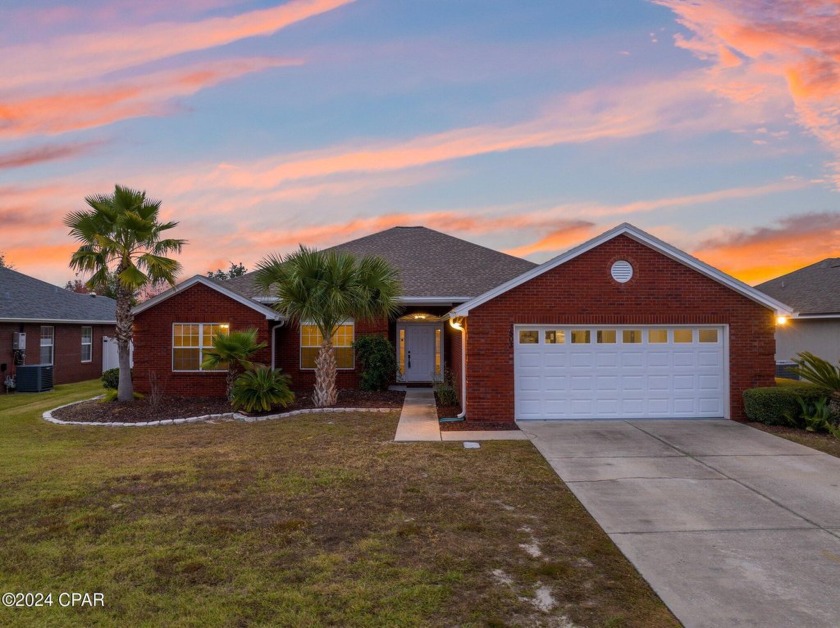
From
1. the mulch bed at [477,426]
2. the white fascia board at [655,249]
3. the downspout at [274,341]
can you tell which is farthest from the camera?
the downspout at [274,341]

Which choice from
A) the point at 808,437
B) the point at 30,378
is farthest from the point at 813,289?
the point at 30,378

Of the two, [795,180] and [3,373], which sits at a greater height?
[795,180]

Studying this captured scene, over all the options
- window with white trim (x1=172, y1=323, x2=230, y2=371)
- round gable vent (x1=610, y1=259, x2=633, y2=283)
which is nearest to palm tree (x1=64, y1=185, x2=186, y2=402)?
window with white trim (x1=172, y1=323, x2=230, y2=371)

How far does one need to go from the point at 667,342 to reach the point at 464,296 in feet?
21.4

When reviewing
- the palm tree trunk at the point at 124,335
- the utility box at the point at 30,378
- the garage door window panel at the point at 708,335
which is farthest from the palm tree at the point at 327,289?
the utility box at the point at 30,378

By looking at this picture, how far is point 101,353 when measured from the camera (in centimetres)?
2509

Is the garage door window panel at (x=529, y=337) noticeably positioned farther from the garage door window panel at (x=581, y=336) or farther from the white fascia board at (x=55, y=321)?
the white fascia board at (x=55, y=321)

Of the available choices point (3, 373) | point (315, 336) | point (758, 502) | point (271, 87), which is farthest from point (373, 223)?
point (758, 502)

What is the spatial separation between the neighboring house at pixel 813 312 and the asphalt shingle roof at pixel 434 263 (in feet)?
34.8

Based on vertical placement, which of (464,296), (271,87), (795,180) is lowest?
(464,296)

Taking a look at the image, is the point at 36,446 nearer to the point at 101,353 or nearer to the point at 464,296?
the point at 464,296

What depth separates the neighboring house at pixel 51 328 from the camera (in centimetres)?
1886

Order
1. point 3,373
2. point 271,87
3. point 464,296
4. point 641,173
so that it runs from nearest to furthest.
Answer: point 271,87, point 641,173, point 464,296, point 3,373

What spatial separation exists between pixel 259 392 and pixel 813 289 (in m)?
23.9
